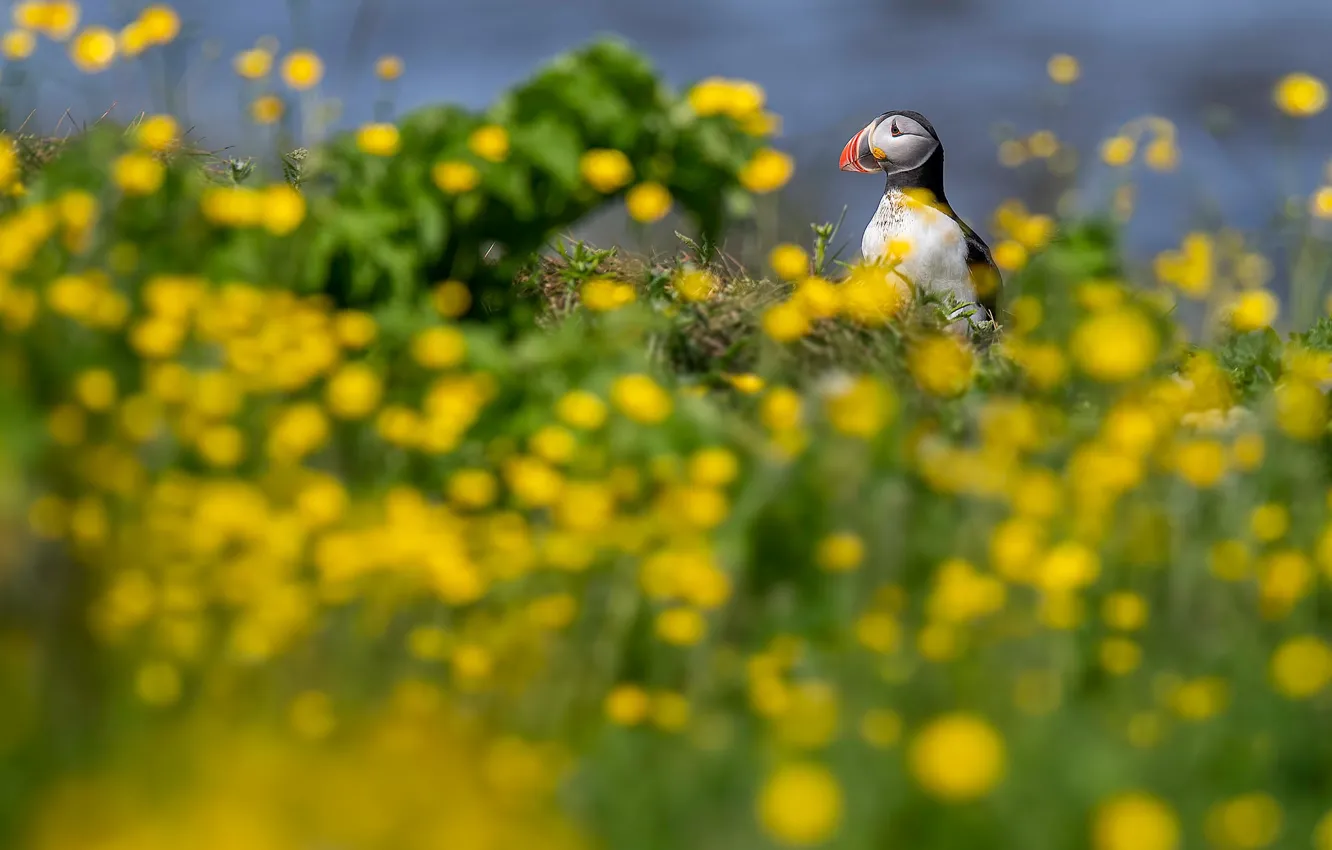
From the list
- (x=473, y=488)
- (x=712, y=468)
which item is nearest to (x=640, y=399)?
(x=712, y=468)

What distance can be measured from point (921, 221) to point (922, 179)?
0.93 m

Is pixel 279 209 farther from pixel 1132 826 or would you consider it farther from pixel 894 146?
pixel 894 146

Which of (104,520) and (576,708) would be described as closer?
(576,708)

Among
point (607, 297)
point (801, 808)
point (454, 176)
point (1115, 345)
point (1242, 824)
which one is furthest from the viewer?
point (607, 297)

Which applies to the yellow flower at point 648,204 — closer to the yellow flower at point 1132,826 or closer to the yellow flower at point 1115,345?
Result: the yellow flower at point 1115,345

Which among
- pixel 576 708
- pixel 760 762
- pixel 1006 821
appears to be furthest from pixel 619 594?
pixel 1006 821

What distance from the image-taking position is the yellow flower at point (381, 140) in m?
4.23

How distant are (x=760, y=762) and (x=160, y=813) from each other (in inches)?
37.4

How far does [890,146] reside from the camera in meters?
7.64

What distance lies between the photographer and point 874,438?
3535mm

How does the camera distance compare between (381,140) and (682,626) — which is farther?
(381,140)

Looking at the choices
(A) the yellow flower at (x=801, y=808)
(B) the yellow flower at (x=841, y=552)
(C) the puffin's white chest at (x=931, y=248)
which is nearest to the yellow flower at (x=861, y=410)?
(B) the yellow flower at (x=841, y=552)

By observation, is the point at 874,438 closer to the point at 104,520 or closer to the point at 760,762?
the point at 760,762

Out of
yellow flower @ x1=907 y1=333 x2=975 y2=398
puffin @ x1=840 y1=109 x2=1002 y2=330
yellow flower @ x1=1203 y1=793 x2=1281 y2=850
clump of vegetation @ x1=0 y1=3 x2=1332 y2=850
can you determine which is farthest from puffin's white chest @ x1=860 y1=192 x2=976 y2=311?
yellow flower @ x1=1203 y1=793 x2=1281 y2=850
